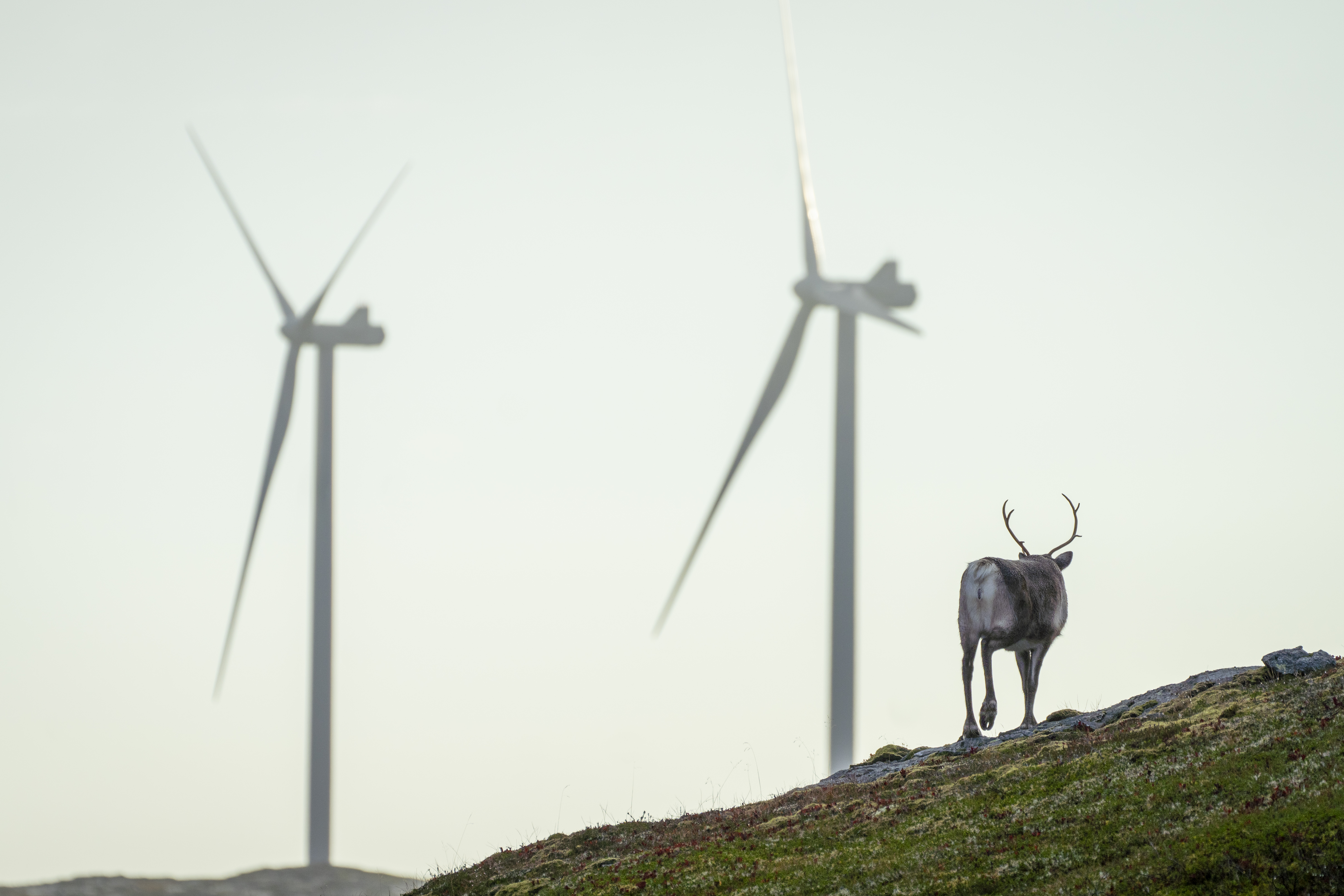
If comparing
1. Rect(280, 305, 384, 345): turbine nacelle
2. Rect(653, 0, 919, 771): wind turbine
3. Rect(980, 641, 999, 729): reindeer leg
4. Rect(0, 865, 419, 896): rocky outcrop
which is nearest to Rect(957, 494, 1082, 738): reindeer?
Rect(980, 641, 999, 729): reindeer leg

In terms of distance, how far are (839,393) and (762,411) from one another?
271cm

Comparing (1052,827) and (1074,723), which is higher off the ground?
(1074,723)

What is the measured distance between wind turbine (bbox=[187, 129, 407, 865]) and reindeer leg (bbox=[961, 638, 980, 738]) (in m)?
32.1

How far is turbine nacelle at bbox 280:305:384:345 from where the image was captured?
193 feet

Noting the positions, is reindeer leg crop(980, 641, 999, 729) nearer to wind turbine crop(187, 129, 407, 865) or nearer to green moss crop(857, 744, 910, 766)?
green moss crop(857, 744, 910, 766)

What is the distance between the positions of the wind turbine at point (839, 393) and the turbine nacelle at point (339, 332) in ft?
67.0

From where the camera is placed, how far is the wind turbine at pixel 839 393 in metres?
45.5

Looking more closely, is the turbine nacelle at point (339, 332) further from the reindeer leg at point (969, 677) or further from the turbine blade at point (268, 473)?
the reindeer leg at point (969, 677)

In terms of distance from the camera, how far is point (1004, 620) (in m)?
31.0

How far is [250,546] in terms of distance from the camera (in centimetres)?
5425

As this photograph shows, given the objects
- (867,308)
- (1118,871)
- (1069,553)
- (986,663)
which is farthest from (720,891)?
(867,308)

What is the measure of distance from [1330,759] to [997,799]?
5.66 m

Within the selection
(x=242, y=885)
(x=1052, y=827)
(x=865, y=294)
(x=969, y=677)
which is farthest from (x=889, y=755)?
(x=242, y=885)

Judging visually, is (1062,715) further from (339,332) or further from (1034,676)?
(339,332)
